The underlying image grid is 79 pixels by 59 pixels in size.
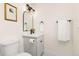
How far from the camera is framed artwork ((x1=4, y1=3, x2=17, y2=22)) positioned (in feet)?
4.08

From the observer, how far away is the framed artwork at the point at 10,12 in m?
1.24

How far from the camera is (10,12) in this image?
134cm

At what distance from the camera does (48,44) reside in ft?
7.25

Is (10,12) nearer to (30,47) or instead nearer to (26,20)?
(26,20)

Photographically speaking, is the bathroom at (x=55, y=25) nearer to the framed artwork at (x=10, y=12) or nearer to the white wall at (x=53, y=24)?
the white wall at (x=53, y=24)

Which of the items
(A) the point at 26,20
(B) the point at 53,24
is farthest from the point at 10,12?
(B) the point at 53,24

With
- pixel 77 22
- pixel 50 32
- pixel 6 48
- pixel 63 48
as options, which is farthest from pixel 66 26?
pixel 6 48

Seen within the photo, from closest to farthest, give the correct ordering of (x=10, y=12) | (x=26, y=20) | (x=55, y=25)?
(x=10, y=12) → (x=26, y=20) → (x=55, y=25)

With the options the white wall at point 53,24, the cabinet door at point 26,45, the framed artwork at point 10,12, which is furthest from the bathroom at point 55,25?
the framed artwork at point 10,12

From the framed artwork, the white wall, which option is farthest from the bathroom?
the framed artwork

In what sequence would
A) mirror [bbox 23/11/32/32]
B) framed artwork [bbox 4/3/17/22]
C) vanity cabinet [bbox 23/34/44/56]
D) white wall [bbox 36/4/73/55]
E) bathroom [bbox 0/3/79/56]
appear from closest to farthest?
framed artwork [bbox 4/3/17/22], vanity cabinet [bbox 23/34/44/56], mirror [bbox 23/11/32/32], bathroom [bbox 0/3/79/56], white wall [bbox 36/4/73/55]

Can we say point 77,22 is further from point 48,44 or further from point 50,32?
point 48,44

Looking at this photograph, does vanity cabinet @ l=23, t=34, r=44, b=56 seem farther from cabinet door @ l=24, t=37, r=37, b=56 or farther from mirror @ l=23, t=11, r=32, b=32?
mirror @ l=23, t=11, r=32, b=32

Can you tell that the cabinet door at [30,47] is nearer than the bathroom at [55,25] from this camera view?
Yes
